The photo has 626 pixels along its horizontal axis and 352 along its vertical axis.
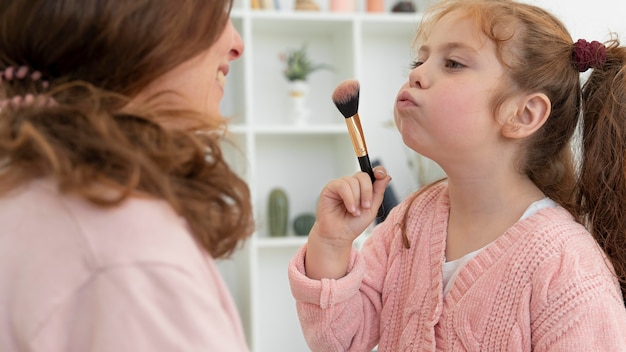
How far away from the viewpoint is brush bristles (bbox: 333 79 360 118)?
111 cm

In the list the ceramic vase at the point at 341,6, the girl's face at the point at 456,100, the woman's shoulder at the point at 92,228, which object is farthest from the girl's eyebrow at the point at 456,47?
the ceramic vase at the point at 341,6

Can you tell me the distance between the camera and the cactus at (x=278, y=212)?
2936 mm

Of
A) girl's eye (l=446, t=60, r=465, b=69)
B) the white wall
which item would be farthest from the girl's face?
the white wall

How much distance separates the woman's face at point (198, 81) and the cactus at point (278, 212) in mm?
2038

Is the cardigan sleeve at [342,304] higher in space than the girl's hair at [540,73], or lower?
lower

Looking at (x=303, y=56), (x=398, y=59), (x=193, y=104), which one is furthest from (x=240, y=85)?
(x=193, y=104)

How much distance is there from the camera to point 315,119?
10.4ft

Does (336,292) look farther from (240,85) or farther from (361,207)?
(240,85)

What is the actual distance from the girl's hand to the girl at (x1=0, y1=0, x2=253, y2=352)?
409 millimetres

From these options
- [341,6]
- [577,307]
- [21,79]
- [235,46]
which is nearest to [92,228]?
[21,79]

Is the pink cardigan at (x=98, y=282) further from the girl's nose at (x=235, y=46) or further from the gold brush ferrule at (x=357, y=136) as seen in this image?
the gold brush ferrule at (x=357, y=136)

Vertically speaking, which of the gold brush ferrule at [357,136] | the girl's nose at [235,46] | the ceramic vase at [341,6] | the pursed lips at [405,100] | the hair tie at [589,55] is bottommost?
the gold brush ferrule at [357,136]

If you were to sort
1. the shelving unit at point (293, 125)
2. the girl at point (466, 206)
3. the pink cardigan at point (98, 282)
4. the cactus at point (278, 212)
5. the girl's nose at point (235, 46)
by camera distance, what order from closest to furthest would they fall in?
the pink cardigan at point (98, 282) < the girl's nose at point (235, 46) < the girl at point (466, 206) < the cactus at point (278, 212) < the shelving unit at point (293, 125)

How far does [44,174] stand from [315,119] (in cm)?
257
